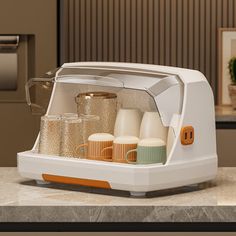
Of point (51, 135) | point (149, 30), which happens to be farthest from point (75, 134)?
point (149, 30)

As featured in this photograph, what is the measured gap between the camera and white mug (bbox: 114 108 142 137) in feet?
8.20

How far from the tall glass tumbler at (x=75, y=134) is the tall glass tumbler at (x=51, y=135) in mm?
18

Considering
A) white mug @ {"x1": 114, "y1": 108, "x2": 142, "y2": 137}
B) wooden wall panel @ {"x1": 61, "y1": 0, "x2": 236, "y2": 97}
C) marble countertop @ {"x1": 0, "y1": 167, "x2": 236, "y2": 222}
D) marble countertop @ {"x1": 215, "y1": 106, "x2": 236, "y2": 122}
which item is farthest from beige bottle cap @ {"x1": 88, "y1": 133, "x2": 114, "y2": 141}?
wooden wall panel @ {"x1": 61, "y1": 0, "x2": 236, "y2": 97}

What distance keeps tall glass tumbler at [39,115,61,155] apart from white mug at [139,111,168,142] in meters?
0.26

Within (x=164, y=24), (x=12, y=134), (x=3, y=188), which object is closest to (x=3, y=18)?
(x=12, y=134)

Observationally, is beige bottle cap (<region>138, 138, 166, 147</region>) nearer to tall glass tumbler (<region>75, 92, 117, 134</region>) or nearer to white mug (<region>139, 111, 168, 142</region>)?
white mug (<region>139, 111, 168, 142</region>)

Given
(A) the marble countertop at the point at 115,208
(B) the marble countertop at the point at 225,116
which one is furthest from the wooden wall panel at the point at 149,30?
(A) the marble countertop at the point at 115,208

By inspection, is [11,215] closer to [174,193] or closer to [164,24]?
[174,193]

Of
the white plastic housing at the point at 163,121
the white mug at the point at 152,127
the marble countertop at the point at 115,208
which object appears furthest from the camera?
the white mug at the point at 152,127

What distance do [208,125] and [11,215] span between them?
65cm

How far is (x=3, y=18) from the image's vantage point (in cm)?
471

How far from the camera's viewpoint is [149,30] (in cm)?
527

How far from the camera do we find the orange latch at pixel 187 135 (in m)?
2.38

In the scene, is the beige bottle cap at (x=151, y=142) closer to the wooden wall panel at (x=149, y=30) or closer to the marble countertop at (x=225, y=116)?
the marble countertop at (x=225, y=116)
